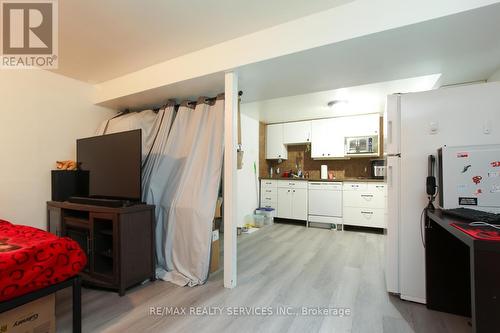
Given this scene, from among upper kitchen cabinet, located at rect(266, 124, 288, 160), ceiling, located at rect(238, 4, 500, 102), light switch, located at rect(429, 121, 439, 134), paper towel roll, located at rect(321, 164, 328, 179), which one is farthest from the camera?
upper kitchen cabinet, located at rect(266, 124, 288, 160)

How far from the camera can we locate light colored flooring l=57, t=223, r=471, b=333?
158 centimetres

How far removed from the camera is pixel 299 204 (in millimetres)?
4574

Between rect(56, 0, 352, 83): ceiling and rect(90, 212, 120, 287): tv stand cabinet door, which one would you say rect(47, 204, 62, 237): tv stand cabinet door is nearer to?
rect(90, 212, 120, 287): tv stand cabinet door

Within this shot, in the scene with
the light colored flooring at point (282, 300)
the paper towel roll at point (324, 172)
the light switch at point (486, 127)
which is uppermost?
the light switch at point (486, 127)

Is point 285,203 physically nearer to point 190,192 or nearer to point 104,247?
point 190,192

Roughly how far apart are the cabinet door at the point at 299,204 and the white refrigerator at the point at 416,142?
2521mm

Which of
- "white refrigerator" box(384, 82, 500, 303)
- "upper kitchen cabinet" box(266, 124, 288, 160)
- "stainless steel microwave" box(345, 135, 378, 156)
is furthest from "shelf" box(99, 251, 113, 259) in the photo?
"stainless steel microwave" box(345, 135, 378, 156)

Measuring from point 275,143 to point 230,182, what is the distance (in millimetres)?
3186

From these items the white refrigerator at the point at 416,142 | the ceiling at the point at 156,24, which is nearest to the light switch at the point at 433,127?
the white refrigerator at the point at 416,142

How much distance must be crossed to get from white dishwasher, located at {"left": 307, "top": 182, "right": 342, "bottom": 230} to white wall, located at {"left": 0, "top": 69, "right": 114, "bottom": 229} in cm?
400

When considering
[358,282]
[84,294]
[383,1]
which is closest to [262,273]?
[358,282]

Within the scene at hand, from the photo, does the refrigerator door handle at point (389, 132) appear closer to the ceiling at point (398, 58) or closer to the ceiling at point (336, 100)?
the ceiling at point (398, 58)

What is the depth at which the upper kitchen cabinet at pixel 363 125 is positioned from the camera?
4.17m

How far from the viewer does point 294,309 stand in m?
1.78
